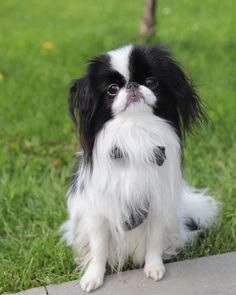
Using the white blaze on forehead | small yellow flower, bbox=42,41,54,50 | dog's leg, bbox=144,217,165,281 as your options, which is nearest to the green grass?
small yellow flower, bbox=42,41,54,50

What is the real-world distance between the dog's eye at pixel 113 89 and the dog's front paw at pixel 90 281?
0.82 meters

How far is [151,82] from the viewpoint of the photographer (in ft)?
6.72

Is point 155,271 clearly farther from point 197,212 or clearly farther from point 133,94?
point 133,94

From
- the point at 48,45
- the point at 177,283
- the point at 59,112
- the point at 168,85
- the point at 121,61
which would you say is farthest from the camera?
the point at 48,45

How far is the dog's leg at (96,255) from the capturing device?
91.1 inches

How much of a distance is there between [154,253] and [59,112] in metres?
1.88

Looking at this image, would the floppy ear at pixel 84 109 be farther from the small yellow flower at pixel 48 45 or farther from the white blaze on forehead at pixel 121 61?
the small yellow flower at pixel 48 45

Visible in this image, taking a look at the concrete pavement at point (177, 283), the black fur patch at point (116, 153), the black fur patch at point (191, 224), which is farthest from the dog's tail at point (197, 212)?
the black fur patch at point (116, 153)

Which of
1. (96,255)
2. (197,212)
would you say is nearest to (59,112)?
(197,212)

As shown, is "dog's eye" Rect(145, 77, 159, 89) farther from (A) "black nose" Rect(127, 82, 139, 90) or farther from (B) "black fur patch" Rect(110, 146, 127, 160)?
(B) "black fur patch" Rect(110, 146, 127, 160)

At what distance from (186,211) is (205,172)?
0.59 m

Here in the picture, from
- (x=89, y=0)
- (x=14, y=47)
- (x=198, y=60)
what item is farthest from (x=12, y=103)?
(x=89, y=0)

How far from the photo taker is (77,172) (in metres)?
2.37

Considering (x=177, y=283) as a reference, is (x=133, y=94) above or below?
above
